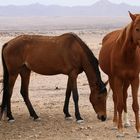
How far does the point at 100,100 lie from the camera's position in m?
9.83

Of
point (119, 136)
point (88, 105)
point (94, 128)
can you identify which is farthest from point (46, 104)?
point (119, 136)

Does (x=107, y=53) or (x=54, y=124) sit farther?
(x=54, y=124)

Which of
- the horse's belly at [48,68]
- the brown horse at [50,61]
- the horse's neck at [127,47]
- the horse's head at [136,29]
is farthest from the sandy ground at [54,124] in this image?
the horse's head at [136,29]

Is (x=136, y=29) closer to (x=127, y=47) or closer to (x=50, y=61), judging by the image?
(x=127, y=47)

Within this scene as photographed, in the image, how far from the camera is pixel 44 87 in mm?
15094

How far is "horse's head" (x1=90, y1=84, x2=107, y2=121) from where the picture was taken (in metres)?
9.77

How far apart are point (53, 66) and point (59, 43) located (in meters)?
0.55

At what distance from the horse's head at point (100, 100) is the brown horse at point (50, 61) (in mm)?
23

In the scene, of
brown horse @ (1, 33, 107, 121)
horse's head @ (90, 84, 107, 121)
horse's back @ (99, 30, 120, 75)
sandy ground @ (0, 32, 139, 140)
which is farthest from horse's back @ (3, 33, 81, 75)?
sandy ground @ (0, 32, 139, 140)

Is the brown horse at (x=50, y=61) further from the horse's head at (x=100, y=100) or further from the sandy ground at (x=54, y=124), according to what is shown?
the sandy ground at (x=54, y=124)

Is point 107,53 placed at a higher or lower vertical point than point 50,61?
higher

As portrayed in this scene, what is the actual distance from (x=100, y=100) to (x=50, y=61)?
149 cm

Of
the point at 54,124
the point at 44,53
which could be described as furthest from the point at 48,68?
the point at 54,124

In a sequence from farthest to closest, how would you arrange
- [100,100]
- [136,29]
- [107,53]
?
[100,100] < [107,53] < [136,29]
